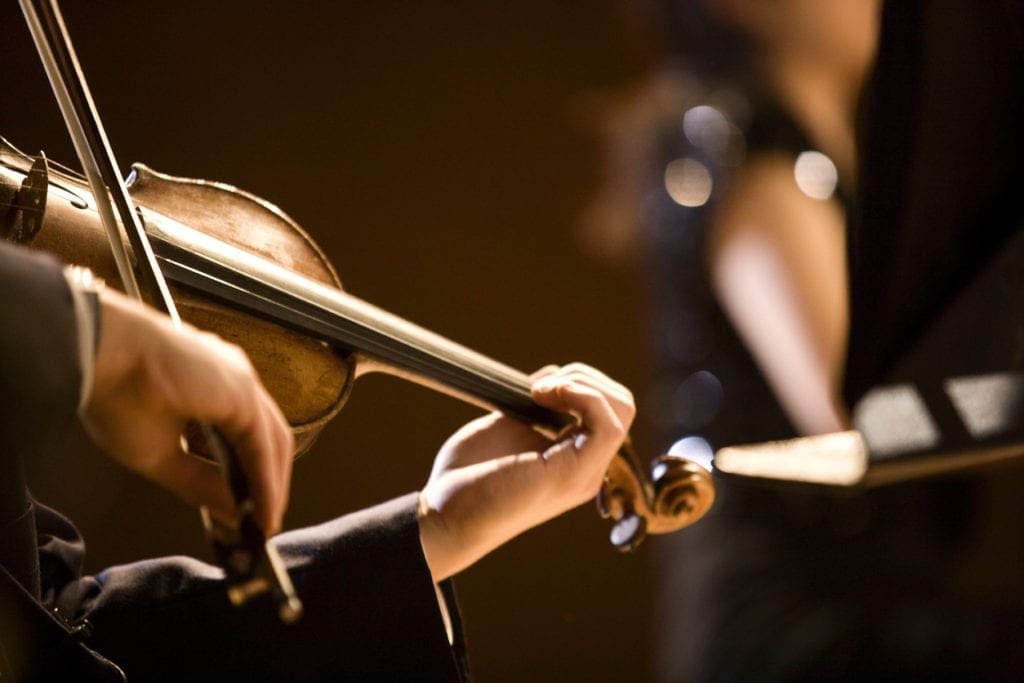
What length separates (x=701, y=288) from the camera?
1.31m

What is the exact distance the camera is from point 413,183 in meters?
1.50

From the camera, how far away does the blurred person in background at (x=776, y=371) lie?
1.07 metres

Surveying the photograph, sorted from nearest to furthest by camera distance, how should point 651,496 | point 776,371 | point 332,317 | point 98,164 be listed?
1. point 98,164
2. point 332,317
3. point 651,496
4. point 776,371

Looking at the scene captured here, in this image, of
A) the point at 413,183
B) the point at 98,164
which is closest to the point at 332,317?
the point at 98,164

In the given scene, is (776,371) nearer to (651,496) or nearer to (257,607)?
(651,496)

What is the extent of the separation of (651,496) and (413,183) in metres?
0.82

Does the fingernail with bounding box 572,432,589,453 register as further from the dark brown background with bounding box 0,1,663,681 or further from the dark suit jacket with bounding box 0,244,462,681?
the dark brown background with bounding box 0,1,663,681

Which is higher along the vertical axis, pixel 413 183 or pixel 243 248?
pixel 413 183

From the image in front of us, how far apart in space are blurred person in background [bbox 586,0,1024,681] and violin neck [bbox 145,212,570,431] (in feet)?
1.15

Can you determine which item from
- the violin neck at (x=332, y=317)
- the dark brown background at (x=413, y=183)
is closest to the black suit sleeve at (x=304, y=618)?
the violin neck at (x=332, y=317)

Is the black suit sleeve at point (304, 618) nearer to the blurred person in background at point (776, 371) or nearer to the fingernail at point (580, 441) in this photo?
the fingernail at point (580, 441)

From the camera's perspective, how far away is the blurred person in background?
107 centimetres

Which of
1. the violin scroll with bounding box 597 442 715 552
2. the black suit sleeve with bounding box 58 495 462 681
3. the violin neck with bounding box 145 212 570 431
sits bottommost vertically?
the violin scroll with bounding box 597 442 715 552

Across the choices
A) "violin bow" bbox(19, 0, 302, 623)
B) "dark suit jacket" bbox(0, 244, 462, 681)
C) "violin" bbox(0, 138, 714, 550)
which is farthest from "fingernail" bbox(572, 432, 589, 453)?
"violin bow" bbox(19, 0, 302, 623)
